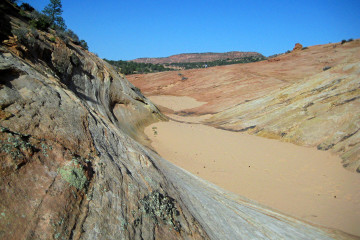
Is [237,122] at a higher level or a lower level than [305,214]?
higher

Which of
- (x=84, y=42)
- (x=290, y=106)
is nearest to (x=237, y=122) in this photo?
(x=290, y=106)

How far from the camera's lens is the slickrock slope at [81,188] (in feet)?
6.42

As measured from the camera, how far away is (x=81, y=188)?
2.36 meters

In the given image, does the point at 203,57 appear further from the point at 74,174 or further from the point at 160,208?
the point at 74,174

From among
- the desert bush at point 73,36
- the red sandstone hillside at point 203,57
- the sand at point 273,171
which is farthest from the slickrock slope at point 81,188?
the red sandstone hillside at point 203,57

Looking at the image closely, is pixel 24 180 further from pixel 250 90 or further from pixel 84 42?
pixel 250 90

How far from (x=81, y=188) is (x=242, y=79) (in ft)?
97.3

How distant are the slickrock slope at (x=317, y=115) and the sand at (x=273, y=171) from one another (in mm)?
683

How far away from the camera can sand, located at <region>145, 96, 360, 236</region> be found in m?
5.94

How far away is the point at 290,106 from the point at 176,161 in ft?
26.2

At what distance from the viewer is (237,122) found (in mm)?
14516

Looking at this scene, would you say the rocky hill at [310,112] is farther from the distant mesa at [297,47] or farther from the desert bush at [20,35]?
the distant mesa at [297,47]

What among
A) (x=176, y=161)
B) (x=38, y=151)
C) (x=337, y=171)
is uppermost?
(x=337, y=171)

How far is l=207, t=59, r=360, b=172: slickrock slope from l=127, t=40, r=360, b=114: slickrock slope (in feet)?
24.2
